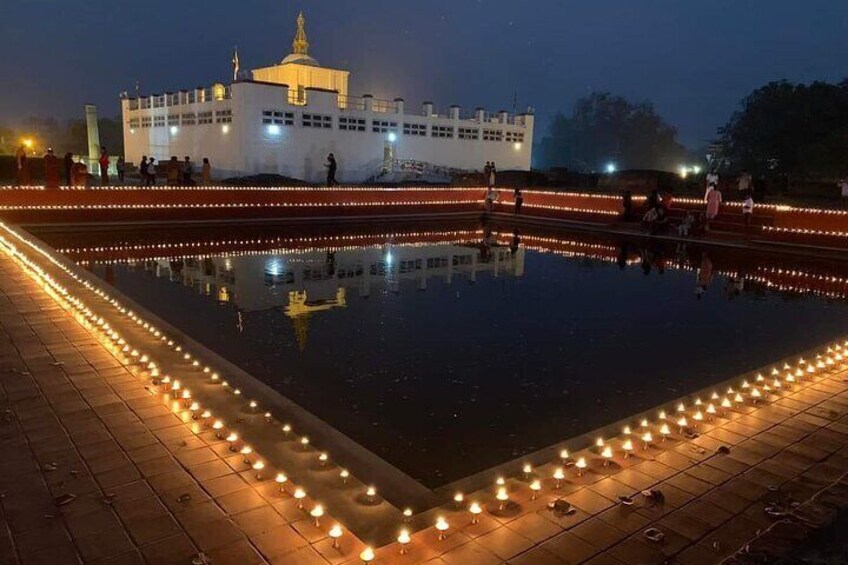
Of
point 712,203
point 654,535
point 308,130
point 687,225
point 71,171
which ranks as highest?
point 308,130

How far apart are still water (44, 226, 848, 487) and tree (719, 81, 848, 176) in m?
24.4

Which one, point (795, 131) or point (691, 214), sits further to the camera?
point (795, 131)

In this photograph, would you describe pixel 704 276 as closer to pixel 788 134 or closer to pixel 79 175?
pixel 79 175

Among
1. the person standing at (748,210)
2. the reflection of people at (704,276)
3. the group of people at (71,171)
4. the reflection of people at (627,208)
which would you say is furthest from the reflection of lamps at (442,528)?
the reflection of people at (627,208)

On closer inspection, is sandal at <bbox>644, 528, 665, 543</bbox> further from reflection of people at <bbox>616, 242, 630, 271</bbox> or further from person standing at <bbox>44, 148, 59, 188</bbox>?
person standing at <bbox>44, 148, 59, 188</bbox>

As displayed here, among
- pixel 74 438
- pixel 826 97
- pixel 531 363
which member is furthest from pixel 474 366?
pixel 826 97

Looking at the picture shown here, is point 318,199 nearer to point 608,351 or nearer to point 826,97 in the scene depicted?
point 608,351

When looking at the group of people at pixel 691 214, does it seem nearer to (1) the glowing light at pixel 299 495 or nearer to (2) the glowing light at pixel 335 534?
(1) the glowing light at pixel 299 495

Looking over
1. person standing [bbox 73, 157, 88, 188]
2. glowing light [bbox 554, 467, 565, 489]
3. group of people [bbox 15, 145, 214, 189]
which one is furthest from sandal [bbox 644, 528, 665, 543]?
person standing [bbox 73, 157, 88, 188]

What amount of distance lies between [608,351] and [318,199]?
53.3 feet

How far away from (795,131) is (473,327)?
3823 cm

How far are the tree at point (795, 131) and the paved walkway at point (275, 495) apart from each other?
1425 inches

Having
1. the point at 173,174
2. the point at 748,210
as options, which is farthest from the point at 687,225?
the point at 173,174

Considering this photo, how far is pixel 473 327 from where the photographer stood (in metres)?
8.68
